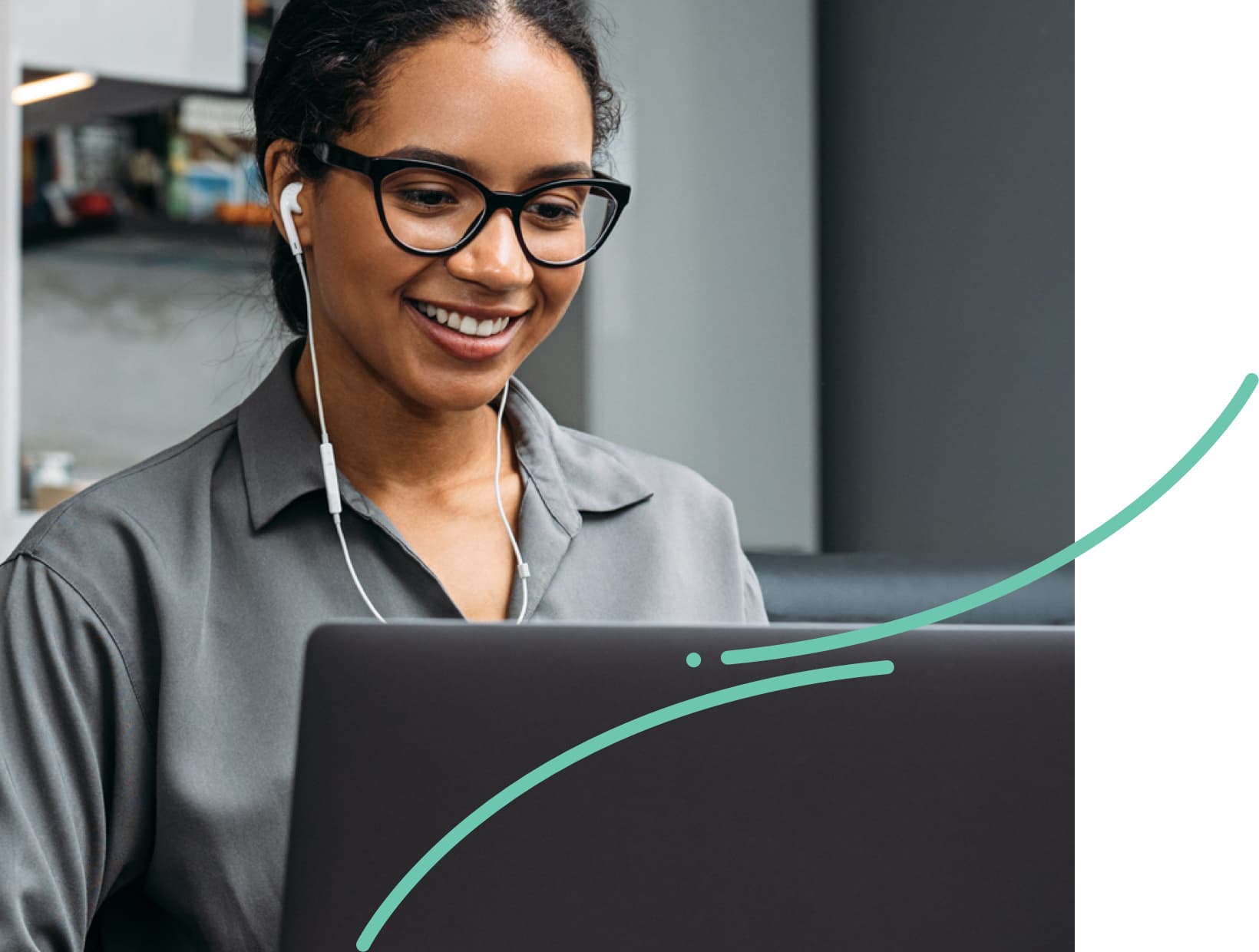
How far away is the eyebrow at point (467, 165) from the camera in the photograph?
0.95m

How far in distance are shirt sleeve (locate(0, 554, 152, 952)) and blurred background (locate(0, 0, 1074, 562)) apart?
4.64 feet

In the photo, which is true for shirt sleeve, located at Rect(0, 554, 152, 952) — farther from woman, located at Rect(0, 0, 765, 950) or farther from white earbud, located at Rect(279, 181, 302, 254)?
white earbud, located at Rect(279, 181, 302, 254)

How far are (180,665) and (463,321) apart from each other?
0.93 ft

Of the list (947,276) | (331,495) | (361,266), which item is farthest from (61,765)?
(947,276)

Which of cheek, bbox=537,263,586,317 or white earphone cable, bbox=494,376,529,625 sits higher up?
cheek, bbox=537,263,586,317

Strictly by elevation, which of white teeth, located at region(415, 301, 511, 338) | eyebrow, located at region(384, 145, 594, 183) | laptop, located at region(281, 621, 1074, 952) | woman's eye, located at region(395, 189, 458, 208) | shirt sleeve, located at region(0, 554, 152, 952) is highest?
eyebrow, located at region(384, 145, 594, 183)

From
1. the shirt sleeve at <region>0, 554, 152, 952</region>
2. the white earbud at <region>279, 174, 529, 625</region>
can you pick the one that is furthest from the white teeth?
the shirt sleeve at <region>0, 554, 152, 952</region>

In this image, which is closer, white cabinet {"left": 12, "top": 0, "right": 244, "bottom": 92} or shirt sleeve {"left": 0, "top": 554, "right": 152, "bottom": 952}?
shirt sleeve {"left": 0, "top": 554, "right": 152, "bottom": 952}

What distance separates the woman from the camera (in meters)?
0.89

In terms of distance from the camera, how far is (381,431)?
1.06 metres
